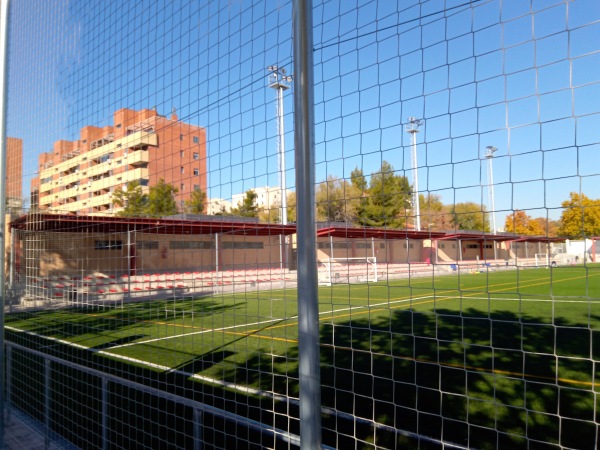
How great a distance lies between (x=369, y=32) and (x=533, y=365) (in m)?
5.87

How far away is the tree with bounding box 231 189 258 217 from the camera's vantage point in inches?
127

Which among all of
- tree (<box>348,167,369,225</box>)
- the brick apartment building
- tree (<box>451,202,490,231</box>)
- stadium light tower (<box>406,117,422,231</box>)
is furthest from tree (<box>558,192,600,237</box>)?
the brick apartment building

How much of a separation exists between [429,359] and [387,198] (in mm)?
5137

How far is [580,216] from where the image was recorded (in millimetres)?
1744

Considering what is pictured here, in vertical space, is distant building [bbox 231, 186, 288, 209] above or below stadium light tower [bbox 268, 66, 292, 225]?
below

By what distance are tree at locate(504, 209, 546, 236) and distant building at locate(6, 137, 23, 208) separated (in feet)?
21.7

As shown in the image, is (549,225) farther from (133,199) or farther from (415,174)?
(133,199)

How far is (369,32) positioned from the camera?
2430 millimetres

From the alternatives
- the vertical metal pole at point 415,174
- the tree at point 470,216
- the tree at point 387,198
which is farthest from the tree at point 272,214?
the tree at point 470,216

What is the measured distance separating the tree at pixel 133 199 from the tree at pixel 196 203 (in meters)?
1.01

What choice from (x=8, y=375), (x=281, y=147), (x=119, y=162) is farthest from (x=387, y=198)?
(x=8, y=375)

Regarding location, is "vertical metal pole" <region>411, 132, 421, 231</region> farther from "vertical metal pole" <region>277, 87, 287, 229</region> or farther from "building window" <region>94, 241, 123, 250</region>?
"building window" <region>94, 241, 123, 250</region>

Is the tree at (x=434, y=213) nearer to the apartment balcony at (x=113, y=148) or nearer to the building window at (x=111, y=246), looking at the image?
the apartment balcony at (x=113, y=148)

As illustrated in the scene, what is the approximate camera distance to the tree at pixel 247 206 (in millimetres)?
3234
